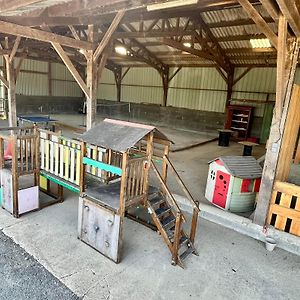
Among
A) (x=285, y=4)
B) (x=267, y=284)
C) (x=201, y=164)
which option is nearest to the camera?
(x=285, y=4)

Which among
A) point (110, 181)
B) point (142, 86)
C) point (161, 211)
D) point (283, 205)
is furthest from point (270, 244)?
point (142, 86)

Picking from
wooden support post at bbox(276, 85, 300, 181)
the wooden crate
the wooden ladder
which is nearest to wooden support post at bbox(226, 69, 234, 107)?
wooden support post at bbox(276, 85, 300, 181)

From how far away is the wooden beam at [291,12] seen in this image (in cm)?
290

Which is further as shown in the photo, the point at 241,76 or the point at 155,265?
the point at 241,76

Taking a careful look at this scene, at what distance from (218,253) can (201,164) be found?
445 centimetres

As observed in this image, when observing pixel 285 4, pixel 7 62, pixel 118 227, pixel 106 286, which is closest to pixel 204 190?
pixel 118 227

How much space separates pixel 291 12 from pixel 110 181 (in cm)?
367

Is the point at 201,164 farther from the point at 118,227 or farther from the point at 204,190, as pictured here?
the point at 118,227

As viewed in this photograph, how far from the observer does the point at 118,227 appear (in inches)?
131

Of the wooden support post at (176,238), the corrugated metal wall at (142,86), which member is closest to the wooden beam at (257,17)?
the wooden support post at (176,238)

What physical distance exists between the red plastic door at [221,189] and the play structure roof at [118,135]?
1892mm

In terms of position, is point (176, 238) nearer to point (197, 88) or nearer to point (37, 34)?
point (37, 34)

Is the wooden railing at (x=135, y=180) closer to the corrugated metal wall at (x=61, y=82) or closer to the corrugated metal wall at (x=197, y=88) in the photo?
the corrugated metal wall at (x=197, y=88)

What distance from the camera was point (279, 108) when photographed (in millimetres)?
3859
